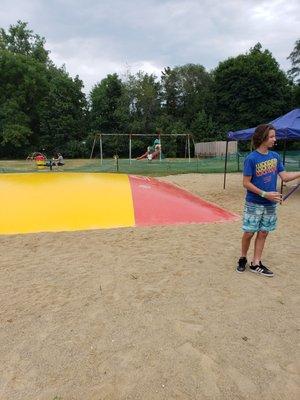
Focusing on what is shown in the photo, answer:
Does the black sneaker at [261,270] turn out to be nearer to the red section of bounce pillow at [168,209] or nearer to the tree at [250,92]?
the red section of bounce pillow at [168,209]

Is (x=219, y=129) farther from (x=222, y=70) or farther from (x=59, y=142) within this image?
(x=59, y=142)

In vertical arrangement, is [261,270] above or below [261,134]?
below

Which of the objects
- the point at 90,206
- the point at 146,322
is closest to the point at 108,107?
the point at 90,206

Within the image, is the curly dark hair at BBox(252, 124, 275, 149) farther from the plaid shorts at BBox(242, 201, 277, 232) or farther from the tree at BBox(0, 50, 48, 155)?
the tree at BBox(0, 50, 48, 155)

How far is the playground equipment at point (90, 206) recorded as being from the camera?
20.1 ft

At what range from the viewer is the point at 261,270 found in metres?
4.10

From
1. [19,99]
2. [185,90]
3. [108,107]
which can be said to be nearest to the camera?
[108,107]

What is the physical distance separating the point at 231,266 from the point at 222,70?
1459 inches

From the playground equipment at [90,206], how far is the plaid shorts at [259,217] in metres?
2.59

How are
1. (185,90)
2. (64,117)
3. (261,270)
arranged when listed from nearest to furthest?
1. (261,270)
2. (64,117)
3. (185,90)

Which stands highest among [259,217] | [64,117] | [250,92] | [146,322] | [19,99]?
[250,92]

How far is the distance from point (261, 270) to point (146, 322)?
1583 mm

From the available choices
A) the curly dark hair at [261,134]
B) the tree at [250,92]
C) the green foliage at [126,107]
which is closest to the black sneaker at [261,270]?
the curly dark hair at [261,134]

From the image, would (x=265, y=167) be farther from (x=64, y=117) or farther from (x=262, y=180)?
(x=64, y=117)
